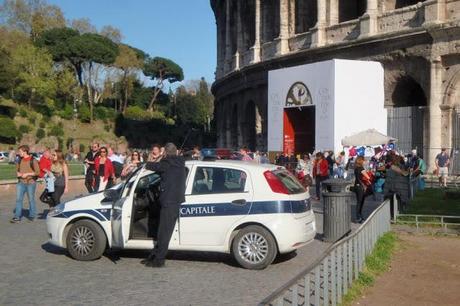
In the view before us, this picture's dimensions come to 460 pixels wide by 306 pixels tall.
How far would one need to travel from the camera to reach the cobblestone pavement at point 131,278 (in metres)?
7.57

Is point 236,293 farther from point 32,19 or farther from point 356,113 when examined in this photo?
point 32,19

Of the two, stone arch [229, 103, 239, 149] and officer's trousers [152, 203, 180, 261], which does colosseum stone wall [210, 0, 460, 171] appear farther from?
officer's trousers [152, 203, 180, 261]

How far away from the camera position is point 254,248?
9.41 metres

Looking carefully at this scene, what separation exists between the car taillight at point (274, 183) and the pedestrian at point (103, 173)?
6.86 metres

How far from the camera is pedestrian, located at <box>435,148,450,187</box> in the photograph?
79.8 feet

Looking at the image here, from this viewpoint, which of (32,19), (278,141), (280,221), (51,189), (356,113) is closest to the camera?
(280,221)

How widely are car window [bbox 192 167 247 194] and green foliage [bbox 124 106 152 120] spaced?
7622 cm

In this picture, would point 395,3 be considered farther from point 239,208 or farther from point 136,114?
point 136,114

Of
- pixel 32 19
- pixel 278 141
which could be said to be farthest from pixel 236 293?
pixel 32 19

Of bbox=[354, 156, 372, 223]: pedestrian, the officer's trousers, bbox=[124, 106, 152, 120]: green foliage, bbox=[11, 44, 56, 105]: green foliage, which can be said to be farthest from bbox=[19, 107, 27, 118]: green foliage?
the officer's trousers

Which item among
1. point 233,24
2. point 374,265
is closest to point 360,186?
point 374,265

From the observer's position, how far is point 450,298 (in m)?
7.98

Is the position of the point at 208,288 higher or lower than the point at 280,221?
lower

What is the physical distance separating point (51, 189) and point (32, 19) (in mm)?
75827
